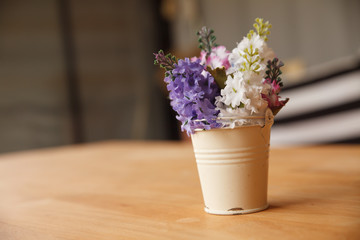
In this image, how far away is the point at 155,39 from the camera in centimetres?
529

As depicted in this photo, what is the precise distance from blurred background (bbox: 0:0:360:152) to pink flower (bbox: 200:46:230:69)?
2657 mm

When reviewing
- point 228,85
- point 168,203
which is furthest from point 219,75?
point 168,203

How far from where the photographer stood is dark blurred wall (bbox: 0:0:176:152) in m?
4.55

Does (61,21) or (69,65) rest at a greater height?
(61,21)

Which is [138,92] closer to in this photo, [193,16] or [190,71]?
[193,16]

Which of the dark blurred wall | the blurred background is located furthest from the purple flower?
the dark blurred wall

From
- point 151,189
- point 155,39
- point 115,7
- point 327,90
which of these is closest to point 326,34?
point 327,90

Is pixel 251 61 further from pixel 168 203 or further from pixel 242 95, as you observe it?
pixel 168 203

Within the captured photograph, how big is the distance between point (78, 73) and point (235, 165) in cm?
446

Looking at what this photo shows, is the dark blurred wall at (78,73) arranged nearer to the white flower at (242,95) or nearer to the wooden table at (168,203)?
the wooden table at (168,203)

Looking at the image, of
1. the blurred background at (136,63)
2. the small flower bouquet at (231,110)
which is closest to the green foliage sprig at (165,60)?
the small flower bouquet at (231,110)

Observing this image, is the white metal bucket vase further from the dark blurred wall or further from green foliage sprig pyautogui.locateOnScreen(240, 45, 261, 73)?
the dark blurred wall

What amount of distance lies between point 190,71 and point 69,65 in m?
4.43

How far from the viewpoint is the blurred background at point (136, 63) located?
3484 mm
